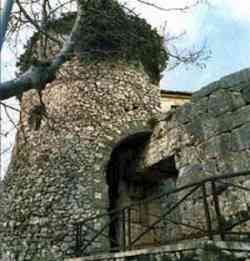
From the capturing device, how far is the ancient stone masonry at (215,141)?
19.3ft

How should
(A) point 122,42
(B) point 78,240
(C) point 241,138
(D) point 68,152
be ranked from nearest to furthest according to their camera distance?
(C) point 241,138 < (B) point 78,240 < (D) point 68,152 < (A) point 122,42

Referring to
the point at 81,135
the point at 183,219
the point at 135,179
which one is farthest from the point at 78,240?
the point at 135,179

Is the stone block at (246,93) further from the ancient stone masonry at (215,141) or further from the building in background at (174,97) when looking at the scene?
the building in background at (174,97)

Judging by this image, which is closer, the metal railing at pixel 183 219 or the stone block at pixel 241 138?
the metal railing at pixel 183 219

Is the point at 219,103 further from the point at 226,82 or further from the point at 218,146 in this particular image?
the point at 218,146

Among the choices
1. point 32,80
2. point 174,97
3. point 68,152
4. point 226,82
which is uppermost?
point 174,97

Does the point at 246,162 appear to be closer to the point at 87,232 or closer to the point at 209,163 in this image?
the point at 209,163

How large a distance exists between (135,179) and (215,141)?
256cm

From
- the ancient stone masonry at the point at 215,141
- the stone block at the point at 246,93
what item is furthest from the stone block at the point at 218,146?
the stone block at the point at 246,93

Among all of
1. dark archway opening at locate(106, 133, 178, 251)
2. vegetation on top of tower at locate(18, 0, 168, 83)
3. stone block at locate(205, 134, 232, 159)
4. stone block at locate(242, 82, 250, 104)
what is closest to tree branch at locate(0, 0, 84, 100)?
stone block at locate(205, 134, 232, 159)

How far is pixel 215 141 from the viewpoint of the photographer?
6395mm

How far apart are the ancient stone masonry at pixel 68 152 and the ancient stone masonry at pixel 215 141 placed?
1309 millimetres

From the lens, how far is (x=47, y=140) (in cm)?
759

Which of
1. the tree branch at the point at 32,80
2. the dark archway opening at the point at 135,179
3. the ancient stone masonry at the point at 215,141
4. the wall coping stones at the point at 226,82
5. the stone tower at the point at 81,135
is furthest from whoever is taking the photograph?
the dark archway opening at the point at 135,179
